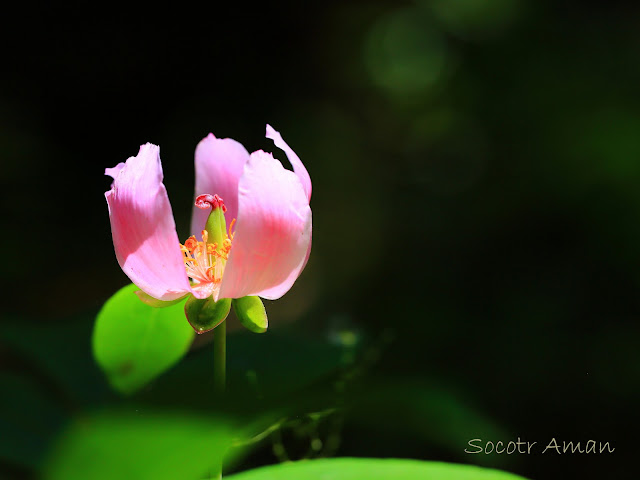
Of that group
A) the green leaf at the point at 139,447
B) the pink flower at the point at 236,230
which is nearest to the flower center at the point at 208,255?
the pink flower at the point at 236,230

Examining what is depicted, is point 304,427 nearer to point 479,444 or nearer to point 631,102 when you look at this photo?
point 479,444

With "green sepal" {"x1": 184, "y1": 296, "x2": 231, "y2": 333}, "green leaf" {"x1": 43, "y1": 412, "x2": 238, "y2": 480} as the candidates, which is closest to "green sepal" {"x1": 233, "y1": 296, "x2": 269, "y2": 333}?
"green sepal" {"x1": 184, "y1": 296, "x2": 231, "y2": 333}

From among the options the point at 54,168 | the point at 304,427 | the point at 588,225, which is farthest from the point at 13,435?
the point at 54,168

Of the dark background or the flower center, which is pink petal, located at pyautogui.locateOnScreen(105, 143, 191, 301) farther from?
the dark background

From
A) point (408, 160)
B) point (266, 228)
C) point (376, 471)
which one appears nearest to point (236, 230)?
point (266, 228)

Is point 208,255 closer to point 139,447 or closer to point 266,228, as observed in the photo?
point 266,228

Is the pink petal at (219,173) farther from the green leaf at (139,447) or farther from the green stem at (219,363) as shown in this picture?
the green leaf at (139,447)
